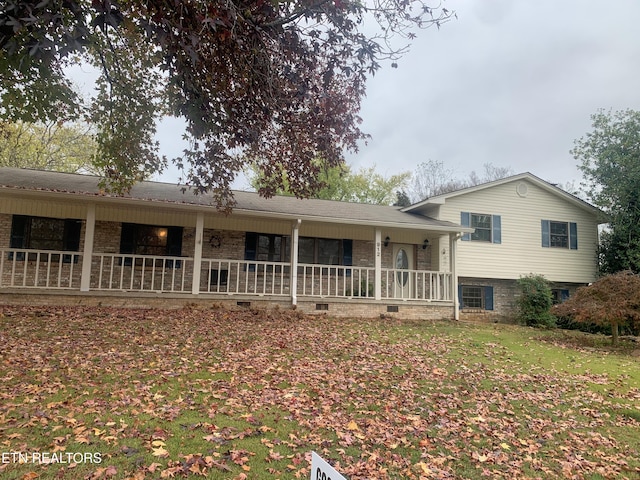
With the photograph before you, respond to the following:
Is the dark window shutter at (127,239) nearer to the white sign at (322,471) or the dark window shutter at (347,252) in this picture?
the dark window shutter at (347,252)

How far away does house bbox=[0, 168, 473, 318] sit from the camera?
10.9 m

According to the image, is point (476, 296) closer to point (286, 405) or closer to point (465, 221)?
point (465, 221)

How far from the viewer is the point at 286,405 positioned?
16.5ft

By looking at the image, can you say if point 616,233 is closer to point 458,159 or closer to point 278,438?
point 278,438

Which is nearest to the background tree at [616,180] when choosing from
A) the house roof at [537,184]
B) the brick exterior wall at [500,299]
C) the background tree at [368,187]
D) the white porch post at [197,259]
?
the house roof at [537,184]

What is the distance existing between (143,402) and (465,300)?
1414 cm

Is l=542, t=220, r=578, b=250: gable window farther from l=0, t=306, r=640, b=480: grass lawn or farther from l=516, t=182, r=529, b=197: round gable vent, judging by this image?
l=0, t=306, r=640, b=480: grass lawn

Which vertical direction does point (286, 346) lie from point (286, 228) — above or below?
below

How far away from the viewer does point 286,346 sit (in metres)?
8.03

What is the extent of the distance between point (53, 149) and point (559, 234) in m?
28.3

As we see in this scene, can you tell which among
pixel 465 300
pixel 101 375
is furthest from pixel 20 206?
pixel 465 300

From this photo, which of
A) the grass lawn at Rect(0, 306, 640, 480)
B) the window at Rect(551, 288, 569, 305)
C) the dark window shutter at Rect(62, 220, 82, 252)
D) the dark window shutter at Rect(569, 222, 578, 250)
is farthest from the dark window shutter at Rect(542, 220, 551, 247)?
the dark window shutter at Rect(62, 220, 82, 252)

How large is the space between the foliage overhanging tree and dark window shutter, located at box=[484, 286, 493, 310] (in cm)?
1027

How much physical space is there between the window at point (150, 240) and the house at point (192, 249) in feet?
0.10
